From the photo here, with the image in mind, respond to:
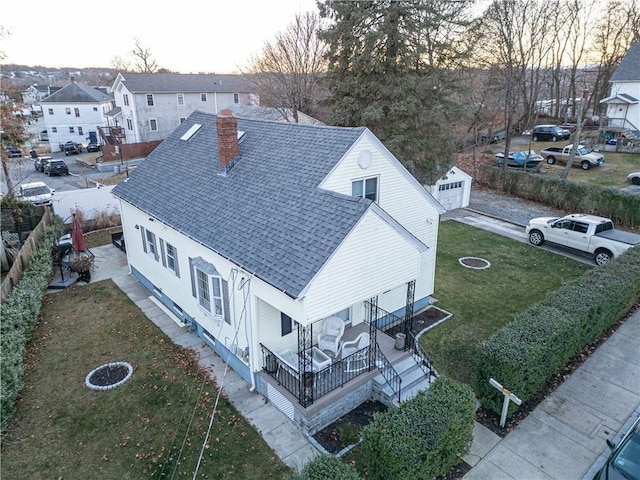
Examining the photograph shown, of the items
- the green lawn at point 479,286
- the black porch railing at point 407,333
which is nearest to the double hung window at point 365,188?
the black porch railing at point 407,333

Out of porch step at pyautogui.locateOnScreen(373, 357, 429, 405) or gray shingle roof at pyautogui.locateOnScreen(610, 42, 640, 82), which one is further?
gray shingle roof at pyautogui.locateOnScreen(610, 42, 640, 82)

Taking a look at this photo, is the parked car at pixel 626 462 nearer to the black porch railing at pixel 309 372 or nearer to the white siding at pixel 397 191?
the black porch railing at pixel 309 372

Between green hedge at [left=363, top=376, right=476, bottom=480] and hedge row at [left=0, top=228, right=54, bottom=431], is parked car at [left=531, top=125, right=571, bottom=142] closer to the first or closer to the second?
green hedge at [left=363, top=376, right=476, bottom=480]

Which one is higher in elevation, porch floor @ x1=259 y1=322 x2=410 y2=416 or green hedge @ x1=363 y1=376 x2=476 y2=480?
green hedge @ x1=363 y1=376 x2=476 y2=480

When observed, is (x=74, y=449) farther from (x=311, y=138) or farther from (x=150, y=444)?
(x=311, y=138)

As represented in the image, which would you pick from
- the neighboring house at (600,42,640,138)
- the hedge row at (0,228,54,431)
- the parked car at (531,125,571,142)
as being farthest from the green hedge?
the neighboring house at (600,42,640,138)

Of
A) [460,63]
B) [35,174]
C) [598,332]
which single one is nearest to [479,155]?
[460,63]
